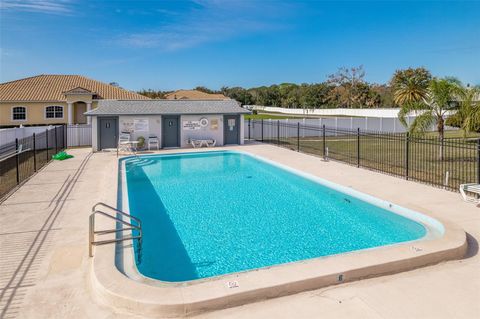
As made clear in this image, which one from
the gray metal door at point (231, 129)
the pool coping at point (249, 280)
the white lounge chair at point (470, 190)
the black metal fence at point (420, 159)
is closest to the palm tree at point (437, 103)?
the black metal fence at point (420, 159)

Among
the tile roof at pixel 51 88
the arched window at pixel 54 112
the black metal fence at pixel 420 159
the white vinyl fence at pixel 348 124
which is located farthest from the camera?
the arched window at pixel 54 112

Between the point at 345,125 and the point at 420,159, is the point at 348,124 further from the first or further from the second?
the point at 420,159

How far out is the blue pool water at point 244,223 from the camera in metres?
6.54

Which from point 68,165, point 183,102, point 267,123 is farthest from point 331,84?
point 68,165

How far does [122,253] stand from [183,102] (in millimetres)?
16963

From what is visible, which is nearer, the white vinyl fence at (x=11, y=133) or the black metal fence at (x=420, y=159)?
the black metal fence at (x=420, y=159)

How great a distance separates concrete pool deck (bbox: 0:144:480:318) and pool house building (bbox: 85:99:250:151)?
10539 millimetres

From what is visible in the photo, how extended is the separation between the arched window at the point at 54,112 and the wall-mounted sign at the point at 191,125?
14442mm

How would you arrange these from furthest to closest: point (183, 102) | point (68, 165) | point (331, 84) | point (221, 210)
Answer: point (331, 84), point (183, 102), point (68, 165), point (221, 210)

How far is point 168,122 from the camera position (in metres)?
20.8

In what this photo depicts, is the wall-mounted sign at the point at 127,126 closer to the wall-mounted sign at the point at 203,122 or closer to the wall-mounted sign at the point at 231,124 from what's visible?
the wall-mounted sign at the point at 203,122

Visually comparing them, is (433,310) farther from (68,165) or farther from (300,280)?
(68,165)

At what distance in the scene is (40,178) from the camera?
39.6ft

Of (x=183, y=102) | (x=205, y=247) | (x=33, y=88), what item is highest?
(x=33, y=88)
